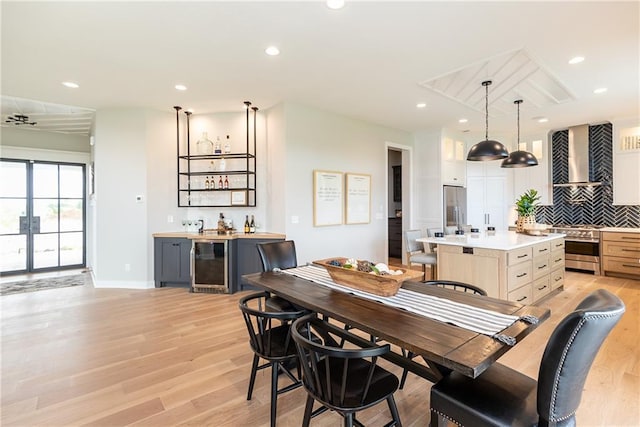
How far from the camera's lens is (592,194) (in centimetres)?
596

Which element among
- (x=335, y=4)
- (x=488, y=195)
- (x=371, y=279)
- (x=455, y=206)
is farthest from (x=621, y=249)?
(x=335, y=4)

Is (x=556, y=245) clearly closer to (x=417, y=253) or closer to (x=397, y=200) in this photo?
(x=417, y=253)

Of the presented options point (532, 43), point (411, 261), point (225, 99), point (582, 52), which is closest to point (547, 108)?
point (582, 52)

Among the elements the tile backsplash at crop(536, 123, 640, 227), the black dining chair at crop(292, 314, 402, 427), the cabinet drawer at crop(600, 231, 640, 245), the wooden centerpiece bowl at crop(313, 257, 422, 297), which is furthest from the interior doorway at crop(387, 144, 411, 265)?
the black dining chair at crop(292, 314, 402, 427)

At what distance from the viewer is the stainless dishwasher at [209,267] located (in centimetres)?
464

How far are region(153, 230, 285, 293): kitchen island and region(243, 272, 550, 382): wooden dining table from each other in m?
2.43

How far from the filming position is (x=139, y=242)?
4.93 meters

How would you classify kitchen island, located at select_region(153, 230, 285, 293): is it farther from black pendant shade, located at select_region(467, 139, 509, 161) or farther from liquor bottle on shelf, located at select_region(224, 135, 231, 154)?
black pendant shade, located at select_region(467, 139, 509, 161)

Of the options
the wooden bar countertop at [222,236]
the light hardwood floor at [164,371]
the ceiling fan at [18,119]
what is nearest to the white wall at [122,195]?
the wooden bar countertop at [222,236]

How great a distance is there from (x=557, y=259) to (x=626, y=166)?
2.69 meters

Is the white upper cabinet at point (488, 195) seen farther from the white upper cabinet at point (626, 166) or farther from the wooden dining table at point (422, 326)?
the wooden dining table at point (422, 326)

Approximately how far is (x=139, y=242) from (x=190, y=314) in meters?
1.94

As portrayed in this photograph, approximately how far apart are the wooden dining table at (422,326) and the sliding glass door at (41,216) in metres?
6.23

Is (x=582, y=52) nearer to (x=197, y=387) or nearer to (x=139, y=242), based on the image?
(x=197, y=387)
